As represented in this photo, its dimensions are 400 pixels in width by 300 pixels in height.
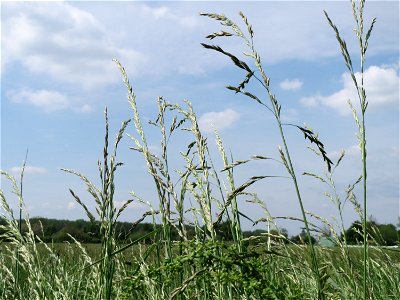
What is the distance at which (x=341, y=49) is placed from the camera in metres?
2.37

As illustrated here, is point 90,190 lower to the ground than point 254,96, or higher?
lower

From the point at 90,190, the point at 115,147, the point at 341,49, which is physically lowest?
the point at 90,190

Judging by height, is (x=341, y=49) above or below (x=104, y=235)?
above

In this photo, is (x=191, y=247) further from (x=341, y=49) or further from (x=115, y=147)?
(x=341, y=49)

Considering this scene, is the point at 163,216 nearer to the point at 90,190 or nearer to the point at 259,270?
the point at 90,190

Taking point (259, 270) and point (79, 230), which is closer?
point (259, 270)

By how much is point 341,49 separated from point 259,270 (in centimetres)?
109

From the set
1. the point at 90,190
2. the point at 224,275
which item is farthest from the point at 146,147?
the point at 224,275

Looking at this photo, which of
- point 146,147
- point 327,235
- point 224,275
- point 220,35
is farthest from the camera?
point 327,235

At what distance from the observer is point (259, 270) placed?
206 cm

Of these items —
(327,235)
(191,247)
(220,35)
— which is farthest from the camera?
(327,235)

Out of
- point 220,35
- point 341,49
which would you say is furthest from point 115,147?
point 341,49

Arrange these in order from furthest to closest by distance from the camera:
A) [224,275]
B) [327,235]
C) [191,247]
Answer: [327,235], [191,247], [224,275]

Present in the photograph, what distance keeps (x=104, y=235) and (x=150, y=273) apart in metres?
0.26
